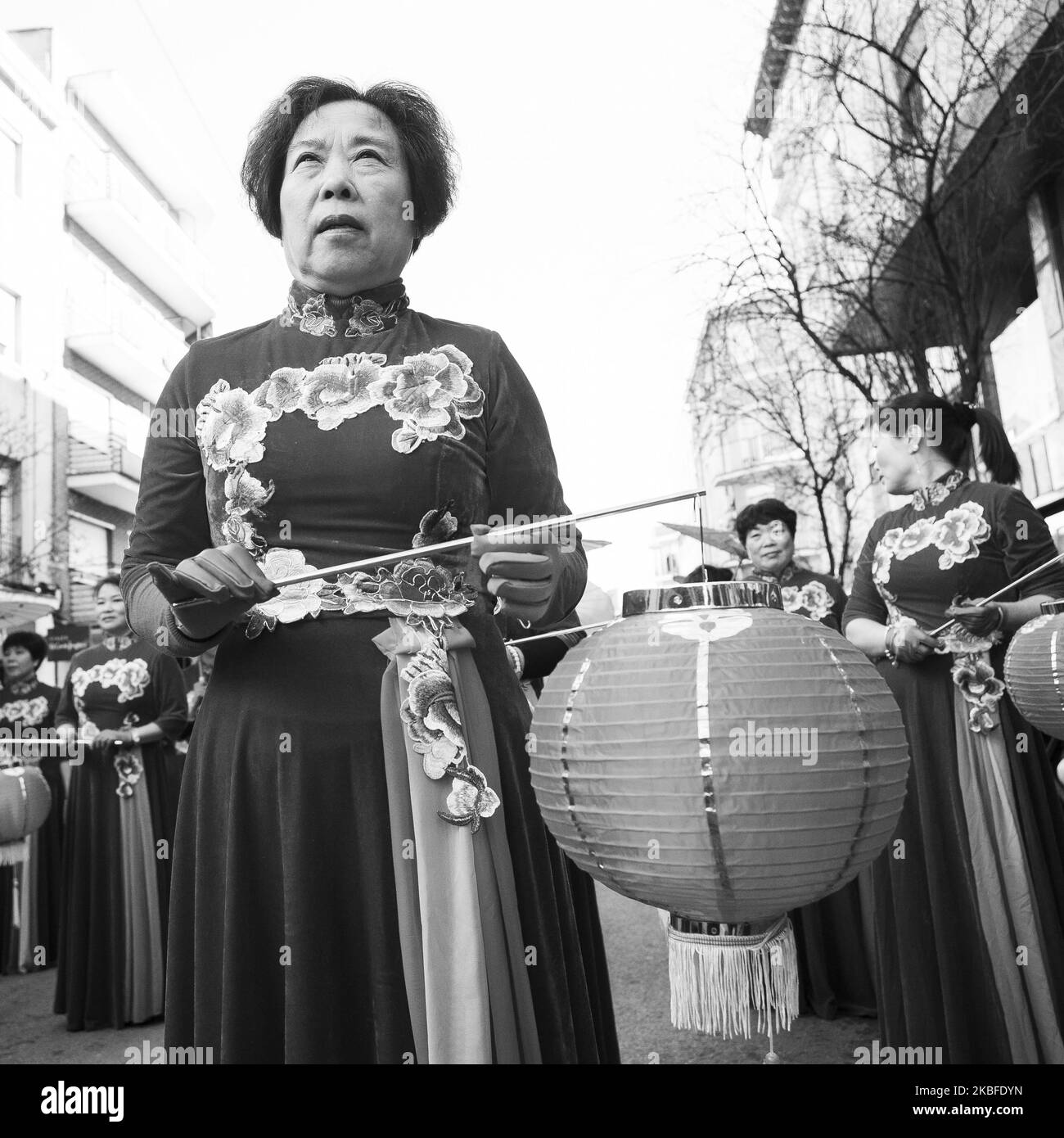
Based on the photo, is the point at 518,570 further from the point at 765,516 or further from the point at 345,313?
the point at 765,516

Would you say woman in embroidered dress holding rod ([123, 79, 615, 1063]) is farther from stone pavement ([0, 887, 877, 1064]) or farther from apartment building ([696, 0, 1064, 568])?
apartment building ([696, 0, 1064, 568])

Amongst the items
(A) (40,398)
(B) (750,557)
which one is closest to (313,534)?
(B) (750,557)

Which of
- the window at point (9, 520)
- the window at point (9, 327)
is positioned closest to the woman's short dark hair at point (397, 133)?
the window at point (9, 520)

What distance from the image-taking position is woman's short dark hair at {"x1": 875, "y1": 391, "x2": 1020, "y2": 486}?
3.08 meters

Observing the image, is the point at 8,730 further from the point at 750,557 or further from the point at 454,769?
the point at 454,769

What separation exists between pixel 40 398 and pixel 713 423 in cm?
1010

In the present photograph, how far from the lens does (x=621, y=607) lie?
1.28 meters

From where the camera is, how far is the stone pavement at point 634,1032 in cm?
338

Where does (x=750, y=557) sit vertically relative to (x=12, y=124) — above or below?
below
